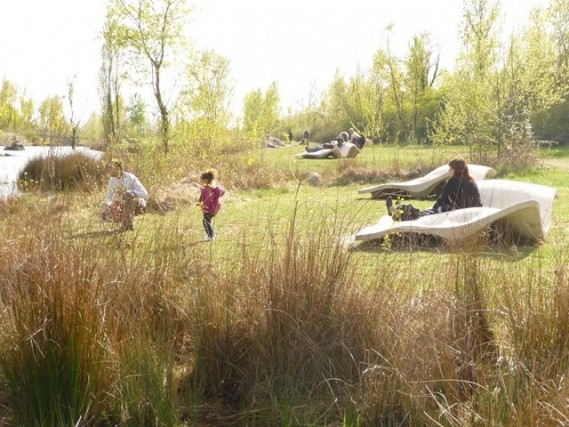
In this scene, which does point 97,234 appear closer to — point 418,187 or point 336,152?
point 418,187

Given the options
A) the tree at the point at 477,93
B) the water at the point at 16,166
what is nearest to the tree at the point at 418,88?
the tree at the point at 477,93

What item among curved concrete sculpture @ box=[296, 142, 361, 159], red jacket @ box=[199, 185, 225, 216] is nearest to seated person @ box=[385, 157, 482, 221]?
red jacket @ box=[199, 185, 225, 216]

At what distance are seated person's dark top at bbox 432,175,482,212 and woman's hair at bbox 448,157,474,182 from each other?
5 cm

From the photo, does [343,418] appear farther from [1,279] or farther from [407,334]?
[1,279]

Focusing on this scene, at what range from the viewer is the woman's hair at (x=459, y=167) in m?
7.73

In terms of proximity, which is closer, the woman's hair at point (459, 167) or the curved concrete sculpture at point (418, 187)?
the woman's hair at point (459, 167)

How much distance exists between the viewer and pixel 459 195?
315 inches

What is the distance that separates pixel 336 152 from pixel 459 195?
50.8 feet

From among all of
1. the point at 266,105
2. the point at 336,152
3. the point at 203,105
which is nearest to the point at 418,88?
the point at 266,105

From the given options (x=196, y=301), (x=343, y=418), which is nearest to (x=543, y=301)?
(x=343, y=418)

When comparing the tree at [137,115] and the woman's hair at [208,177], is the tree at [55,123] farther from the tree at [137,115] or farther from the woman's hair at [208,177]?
the tree at [137,115]

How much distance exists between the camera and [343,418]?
271 cm

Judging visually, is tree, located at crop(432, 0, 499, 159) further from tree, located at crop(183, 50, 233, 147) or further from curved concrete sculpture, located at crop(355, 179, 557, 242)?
curved concrete sculpture, located at crop(355, 179, 557, 242)

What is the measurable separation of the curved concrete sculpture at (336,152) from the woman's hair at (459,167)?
14.1 m
